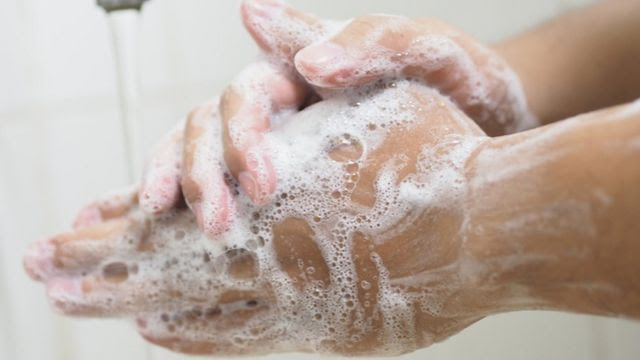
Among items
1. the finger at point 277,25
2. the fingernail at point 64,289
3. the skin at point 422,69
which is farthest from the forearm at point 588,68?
the fingernail at point 64,289

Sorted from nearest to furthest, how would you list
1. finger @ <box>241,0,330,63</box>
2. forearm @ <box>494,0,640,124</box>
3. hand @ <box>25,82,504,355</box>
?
hand @ <box>25,82,504,355</box> < finger @ <box>241,0,330,63</box> < forearm @ <box>494,0,640,124</box>

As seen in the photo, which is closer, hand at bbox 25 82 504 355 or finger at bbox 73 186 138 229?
hand at bbox 25 82 504 355

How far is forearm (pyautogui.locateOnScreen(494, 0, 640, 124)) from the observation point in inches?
32.0

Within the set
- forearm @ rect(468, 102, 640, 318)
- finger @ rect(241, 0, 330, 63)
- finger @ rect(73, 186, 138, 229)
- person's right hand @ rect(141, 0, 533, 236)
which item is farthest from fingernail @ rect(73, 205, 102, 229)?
forearm @ rect(468, 102, 640, 318)

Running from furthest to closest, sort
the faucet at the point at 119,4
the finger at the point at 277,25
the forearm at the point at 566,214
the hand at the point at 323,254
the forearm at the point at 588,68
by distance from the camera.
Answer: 1. the faucet at the point at 119,4
2. the forearm at the point at 588,68
3. the finger at the point at 277,25
4. the hand at the point at 323,254
5. the forearm at the point at 566,214

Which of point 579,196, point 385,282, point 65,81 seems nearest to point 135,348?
point 65,81

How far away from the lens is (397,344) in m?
0.65

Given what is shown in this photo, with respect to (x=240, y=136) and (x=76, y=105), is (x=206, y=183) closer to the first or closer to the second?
(x=240, y=136)

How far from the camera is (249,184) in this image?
0.65 m

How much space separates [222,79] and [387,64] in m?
0.47

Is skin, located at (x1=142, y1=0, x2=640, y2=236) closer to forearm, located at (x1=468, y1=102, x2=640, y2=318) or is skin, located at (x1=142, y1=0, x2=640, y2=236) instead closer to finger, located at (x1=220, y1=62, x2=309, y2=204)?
finger, located at (x1=220, y1=62, x2=309, y2=204)

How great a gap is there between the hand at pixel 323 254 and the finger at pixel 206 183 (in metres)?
0.02

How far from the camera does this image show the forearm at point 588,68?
0.81 meters

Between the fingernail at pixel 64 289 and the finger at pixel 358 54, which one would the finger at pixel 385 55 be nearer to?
the finger at pixel 358 54
